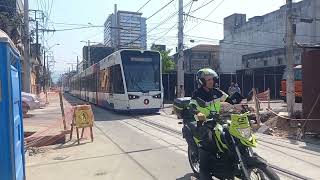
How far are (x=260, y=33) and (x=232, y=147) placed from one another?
6416 centimetres

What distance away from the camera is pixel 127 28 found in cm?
4047

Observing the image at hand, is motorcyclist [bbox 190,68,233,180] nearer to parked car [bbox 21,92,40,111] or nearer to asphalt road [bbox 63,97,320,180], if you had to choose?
asphalt road [bbox 63,97,320,180]

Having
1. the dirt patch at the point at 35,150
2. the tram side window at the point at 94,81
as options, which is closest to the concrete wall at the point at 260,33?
the tram side window at the point at 94,81

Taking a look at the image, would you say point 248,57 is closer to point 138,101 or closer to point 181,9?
point 181,9

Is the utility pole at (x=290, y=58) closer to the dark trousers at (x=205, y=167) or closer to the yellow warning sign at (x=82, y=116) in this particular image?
the yellow warning sign at (x=82, y=116)

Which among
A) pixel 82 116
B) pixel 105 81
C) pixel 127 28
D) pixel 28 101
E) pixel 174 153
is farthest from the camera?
pixel 127 28

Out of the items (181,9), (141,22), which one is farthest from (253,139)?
(141,22)

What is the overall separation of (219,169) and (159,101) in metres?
16.9

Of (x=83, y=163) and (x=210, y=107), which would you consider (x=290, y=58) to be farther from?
(x=210, y=107)

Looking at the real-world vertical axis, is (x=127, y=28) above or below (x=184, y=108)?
above

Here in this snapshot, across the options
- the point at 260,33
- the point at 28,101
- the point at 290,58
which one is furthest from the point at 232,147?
the point at 260,33

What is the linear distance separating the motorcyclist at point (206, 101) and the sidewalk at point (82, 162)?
193 cm

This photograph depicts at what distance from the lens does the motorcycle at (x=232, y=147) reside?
578cm

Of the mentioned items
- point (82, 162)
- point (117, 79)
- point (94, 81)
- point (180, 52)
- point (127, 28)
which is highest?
point (127, 28)
